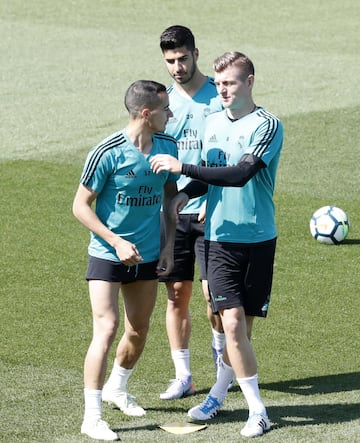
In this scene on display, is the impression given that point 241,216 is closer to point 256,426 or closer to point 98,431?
point 256,426

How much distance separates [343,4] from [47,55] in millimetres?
8152

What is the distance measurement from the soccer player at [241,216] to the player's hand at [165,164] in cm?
4

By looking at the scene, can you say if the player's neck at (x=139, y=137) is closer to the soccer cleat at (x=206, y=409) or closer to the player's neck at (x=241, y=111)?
the player's neck at (x=241, y=111)

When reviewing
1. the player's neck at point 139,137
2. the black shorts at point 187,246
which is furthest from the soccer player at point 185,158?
the player's neck at point 139,137

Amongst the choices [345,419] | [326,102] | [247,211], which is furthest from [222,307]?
[326,102]

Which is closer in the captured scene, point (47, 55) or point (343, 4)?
point (47, 55)

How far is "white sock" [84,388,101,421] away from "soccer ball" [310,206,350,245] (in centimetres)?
530

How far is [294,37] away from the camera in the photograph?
24.0 metres

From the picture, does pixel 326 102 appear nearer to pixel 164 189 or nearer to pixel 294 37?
pixel 294 37

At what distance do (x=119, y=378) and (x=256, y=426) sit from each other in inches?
44.8

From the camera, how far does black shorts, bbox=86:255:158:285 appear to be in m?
7.39

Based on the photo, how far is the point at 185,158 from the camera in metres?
8.41

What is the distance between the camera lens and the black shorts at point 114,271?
24.2 ft

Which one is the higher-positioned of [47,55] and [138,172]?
[47,55]
